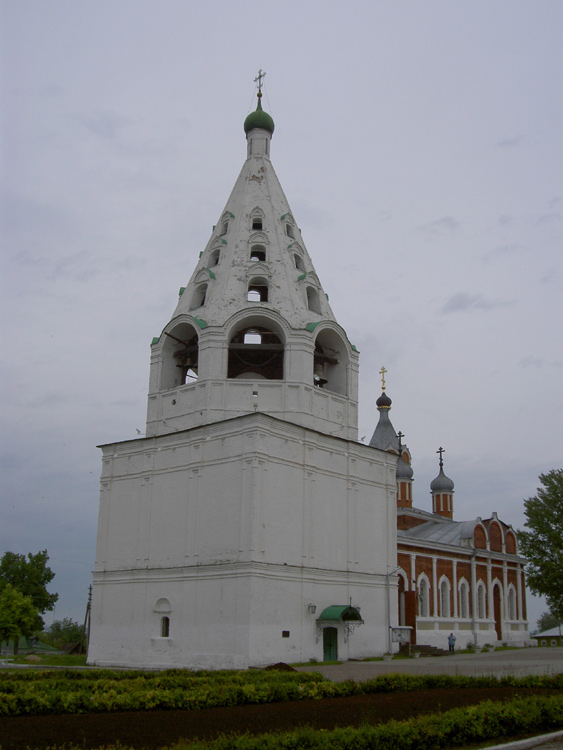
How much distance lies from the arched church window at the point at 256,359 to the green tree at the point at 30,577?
1956 centimetres

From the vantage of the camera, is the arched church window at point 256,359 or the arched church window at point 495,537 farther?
the arched church window at point 495,537

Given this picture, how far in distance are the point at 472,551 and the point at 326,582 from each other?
624 inches

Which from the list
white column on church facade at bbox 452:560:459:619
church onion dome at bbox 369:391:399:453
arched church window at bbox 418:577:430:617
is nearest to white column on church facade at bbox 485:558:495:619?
white column on church facade at bbox 452:560:459:619

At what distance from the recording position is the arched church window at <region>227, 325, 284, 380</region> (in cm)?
2786

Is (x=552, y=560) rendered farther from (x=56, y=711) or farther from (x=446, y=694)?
(x=56, y=711)

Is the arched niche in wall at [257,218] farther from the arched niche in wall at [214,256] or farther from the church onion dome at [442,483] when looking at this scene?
the church onion dome at [442,483]

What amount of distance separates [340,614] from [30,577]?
74.1 feet

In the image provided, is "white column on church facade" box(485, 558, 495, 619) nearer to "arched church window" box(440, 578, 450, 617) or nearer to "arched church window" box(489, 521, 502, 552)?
"arched church window" box(489, 521, 502, 552)

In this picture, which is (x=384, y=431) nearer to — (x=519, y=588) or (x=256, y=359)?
(x=519, y=588)

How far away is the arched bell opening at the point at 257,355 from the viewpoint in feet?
90.0

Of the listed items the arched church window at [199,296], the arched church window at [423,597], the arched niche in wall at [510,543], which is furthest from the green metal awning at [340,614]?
the arched niche in wall at [510,543]

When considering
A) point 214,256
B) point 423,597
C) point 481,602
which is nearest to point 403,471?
point 481,602

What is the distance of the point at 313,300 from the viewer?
2919cm

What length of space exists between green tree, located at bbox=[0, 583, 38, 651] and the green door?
13.3 meters
